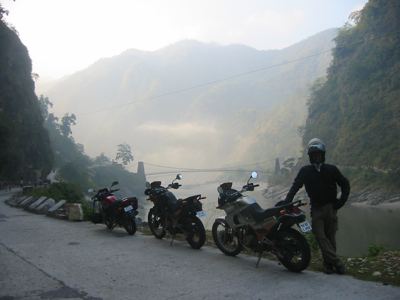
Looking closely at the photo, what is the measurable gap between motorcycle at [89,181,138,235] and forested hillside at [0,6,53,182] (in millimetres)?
39062

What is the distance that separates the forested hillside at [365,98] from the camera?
63.1m

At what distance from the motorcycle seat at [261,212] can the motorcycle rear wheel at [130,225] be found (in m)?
4.31

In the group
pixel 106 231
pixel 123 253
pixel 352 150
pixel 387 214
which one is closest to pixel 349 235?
pixel 387 214

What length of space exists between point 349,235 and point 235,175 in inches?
4506

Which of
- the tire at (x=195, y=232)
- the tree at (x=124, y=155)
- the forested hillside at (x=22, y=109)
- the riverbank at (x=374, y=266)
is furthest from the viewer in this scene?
the tree at (x=124, y=155)

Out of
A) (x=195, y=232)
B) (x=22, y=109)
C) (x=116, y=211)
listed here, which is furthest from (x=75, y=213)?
(x=22, y=109)

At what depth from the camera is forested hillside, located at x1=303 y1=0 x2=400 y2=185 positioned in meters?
63.1

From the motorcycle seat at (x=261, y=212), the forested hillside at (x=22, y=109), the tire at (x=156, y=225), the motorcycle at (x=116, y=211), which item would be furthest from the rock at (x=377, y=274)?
the forested hillside at (x=22, y=109)

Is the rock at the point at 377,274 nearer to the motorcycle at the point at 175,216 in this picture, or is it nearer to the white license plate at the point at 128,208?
the motorcycle at the point at 175,216

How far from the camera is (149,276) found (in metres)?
6.12

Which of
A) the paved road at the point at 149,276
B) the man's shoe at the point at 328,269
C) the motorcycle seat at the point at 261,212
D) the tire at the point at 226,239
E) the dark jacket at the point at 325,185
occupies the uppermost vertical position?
the dark jacket at the point at 325,185

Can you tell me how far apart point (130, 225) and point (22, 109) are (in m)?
52.0

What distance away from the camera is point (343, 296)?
15.8 ft

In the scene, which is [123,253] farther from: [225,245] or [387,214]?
[387,214]
